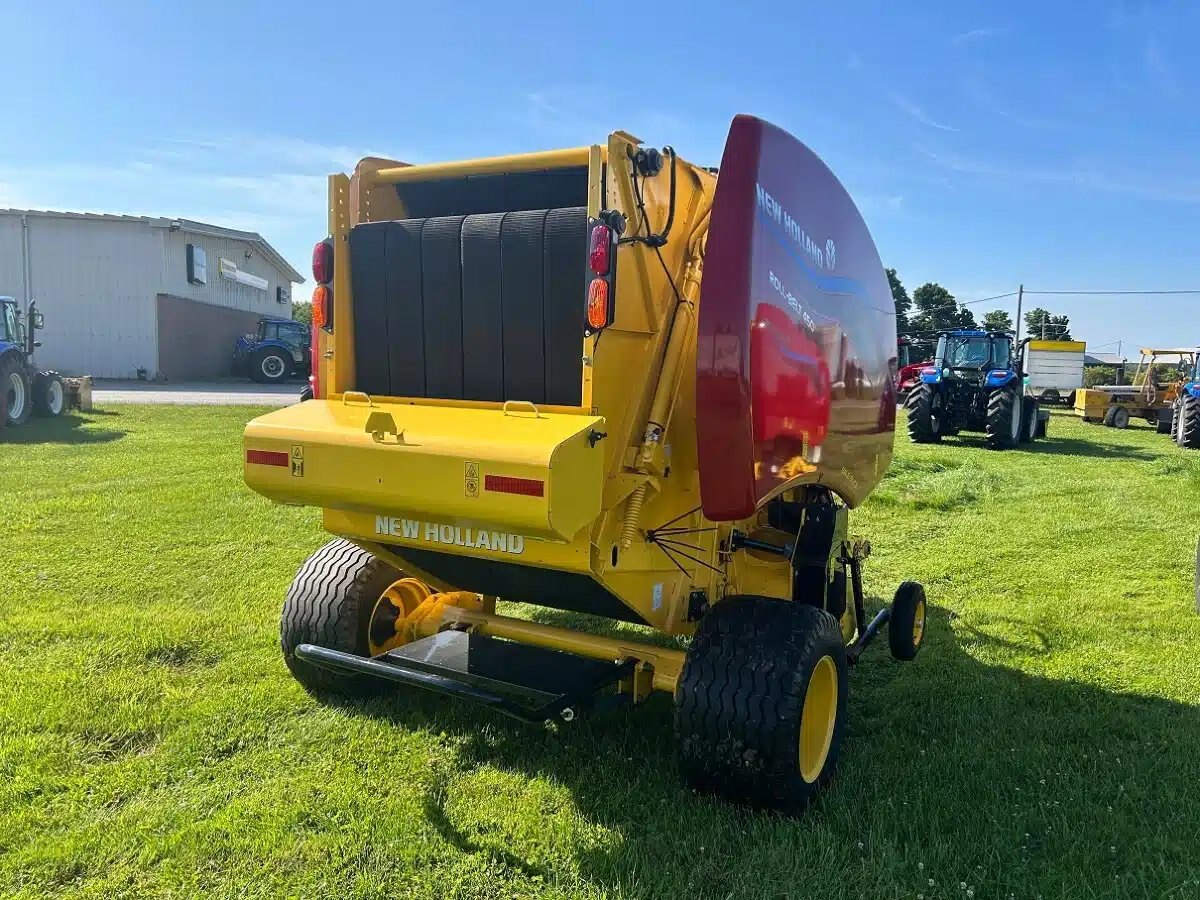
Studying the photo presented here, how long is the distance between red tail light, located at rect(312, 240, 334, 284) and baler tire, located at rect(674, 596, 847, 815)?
1.99 m

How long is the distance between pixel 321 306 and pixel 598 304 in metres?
1.27

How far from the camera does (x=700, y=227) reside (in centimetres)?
356

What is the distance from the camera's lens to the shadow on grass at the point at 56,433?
1293 cm

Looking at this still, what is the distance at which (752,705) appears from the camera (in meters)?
3.08

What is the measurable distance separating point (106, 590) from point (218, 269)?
87.3ft

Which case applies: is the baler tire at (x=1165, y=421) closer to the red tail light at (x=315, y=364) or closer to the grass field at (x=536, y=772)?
the grass field at (x=536, y=772)

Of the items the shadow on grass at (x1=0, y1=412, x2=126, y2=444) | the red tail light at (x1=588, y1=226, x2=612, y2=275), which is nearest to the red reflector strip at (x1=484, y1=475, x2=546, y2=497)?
the red tail light at (x1=588, y1=226, x2=612, y2=275)

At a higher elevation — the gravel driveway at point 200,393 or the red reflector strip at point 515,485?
the red reflector strip at point 515,485

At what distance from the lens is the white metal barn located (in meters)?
25.7

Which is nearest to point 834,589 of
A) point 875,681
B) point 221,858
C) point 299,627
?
point 875,681

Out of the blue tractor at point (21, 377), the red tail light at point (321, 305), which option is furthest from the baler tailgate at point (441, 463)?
the blue tractor at point (21, 377)

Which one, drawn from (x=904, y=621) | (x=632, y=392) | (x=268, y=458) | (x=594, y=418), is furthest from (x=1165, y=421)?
(x=268, y=458)

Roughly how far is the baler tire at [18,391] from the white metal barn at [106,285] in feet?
41.3

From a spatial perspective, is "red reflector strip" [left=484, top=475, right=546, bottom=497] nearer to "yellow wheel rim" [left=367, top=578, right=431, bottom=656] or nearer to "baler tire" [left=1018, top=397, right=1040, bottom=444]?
"yellow wheel rim" [left=367, top=578, right=431, bottom=656]
